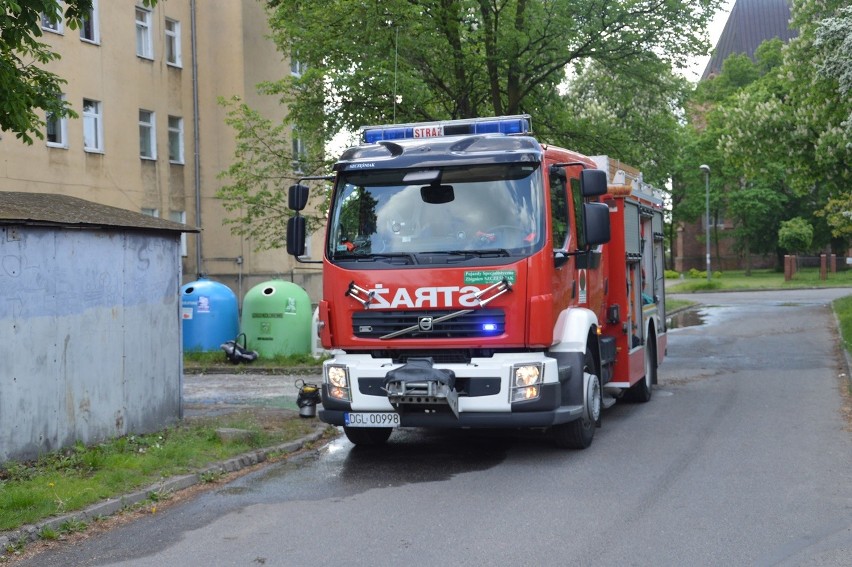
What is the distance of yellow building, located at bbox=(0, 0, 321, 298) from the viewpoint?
2842cm

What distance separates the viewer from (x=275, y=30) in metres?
25.2

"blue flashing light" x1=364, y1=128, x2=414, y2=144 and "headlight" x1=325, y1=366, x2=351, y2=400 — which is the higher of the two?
"blue flashing light" x1=364, y1=128, x2=414, y2=144

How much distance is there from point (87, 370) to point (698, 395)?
8.30m

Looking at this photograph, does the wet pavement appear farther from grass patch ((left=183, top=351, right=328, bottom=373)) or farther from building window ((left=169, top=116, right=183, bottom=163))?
building window ((left=169, top=116, right=183, bottom=163))

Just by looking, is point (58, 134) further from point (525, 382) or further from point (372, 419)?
point (525, 382)

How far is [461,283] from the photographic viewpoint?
9.01 m

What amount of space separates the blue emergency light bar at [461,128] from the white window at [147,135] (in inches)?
890

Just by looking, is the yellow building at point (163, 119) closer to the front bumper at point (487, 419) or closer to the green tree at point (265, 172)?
the green tree at point (265, 172)

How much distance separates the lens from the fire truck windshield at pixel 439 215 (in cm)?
918

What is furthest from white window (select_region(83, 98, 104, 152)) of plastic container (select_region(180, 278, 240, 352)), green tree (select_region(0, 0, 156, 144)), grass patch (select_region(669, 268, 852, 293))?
grass patch (select_region(669, 268, 852, 293))

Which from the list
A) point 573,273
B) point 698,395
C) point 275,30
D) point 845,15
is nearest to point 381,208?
point 573,273

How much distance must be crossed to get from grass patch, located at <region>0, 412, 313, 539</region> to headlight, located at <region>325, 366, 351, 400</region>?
1.16 meters

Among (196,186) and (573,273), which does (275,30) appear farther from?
(573,273)

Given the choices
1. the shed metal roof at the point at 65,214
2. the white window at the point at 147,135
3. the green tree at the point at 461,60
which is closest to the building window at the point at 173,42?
the white window at the point at 147,135
